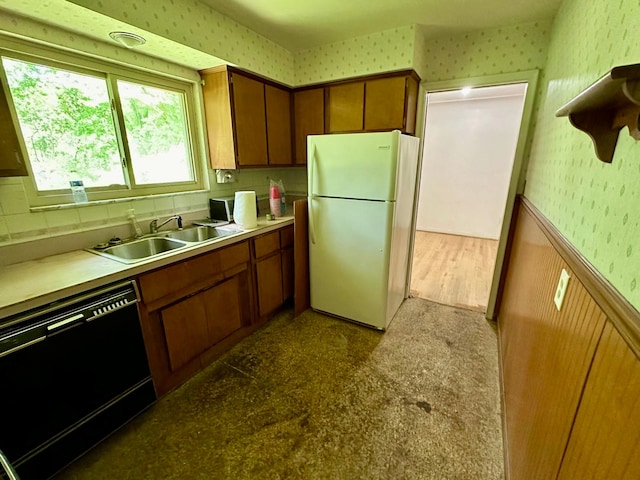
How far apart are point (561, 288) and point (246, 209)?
1.97 m

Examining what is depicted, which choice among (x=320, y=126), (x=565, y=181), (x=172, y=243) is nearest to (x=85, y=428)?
(x=172, y=243)

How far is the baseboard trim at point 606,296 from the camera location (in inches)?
20.1

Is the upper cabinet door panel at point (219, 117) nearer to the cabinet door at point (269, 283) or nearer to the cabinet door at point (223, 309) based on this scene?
the cabinet door at point (269, 283)

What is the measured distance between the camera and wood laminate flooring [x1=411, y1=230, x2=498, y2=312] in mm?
3035

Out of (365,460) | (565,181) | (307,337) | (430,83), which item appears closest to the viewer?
(565,181)

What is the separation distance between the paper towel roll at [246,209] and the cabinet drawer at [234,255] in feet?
0.62

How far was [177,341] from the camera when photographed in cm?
175

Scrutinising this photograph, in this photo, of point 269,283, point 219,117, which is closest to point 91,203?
point 219,117

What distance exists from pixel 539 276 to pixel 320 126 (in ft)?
7.34

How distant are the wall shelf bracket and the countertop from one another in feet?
5.85

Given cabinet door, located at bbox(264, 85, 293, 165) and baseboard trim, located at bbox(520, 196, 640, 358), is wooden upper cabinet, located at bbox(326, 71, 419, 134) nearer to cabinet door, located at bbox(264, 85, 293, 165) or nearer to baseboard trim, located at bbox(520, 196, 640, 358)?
cabinet door, located at bbox(264, 85, 293, 165)

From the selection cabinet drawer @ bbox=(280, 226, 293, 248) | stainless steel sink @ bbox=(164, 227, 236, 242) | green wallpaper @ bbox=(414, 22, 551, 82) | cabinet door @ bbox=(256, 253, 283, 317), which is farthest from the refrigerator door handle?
green wallpaper @ bbox=(414, 22, 551, 82)

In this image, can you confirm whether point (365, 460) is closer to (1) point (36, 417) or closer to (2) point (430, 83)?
(1) point (36, 417)

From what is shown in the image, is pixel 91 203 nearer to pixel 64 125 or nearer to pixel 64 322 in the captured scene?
pixel 64 125
